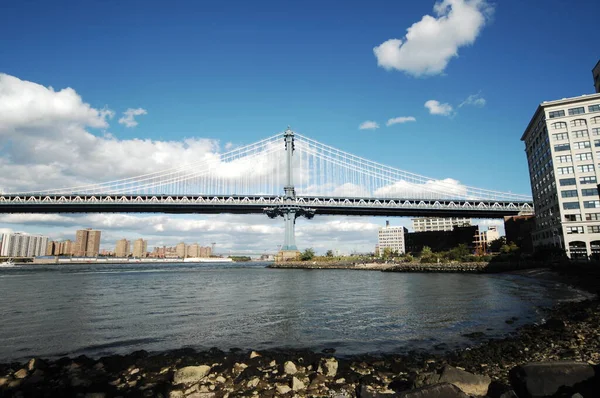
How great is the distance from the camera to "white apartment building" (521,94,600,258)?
207 feet

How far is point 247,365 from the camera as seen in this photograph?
10.5 meters

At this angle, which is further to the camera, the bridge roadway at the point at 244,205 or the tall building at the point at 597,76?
the bridge roadway at the point at 244,205

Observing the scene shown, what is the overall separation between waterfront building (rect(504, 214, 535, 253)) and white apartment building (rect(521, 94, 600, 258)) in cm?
1305

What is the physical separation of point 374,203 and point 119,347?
298 feet

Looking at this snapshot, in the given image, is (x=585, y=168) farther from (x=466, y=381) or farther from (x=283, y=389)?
(x=283, y=389)

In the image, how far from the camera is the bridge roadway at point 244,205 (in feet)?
295

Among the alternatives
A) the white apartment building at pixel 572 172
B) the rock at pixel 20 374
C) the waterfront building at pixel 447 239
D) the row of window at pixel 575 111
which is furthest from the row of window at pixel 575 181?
the rock at pixel 20 374

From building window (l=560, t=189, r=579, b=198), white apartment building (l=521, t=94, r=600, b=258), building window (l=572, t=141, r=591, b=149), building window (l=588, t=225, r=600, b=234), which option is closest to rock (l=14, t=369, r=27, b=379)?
white apartment building (l=521, t=94, r=600, b=258)

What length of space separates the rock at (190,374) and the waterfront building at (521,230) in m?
93.5

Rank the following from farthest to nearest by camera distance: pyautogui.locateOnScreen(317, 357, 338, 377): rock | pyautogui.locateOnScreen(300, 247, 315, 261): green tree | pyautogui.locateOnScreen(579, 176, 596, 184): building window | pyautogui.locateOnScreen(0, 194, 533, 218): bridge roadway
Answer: pyautogui.locateOnScreen(300, 247, 315, 261): green tree < pyautogui.locateOnScreen(0, 194, 533, 218): bridge roadway < pyautogui.locateOnScreen(579, 176, 596, 184): building window < pyautogui.locateOnScreen(317, 357, 338, 377): rock

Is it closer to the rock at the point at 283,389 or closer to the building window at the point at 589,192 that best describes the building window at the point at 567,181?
the building window at the point at 589,192

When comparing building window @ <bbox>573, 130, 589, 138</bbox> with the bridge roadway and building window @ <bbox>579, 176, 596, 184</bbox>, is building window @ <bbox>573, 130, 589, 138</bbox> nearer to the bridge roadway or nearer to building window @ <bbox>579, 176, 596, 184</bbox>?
building window @ <bbox>579, 176, 596, 184</bbox>

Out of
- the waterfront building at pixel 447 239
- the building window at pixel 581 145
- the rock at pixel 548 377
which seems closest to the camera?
the rock at pixel 548 377

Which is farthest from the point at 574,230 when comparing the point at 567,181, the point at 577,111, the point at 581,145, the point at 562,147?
the point at 577,111
